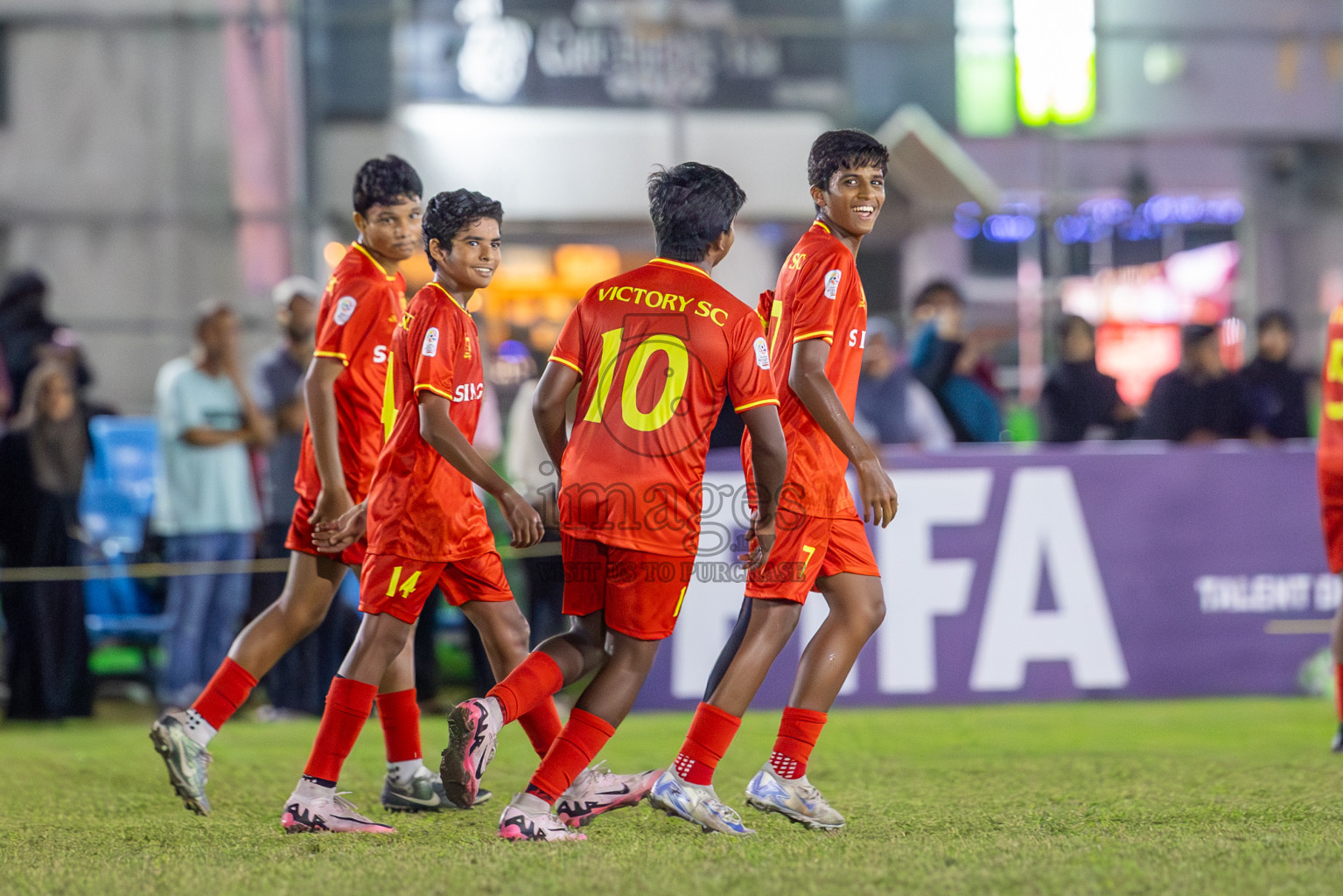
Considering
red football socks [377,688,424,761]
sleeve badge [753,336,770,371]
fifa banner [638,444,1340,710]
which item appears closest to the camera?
sleeve badge [753,336,770,371]

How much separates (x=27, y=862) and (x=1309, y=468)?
23.2ft

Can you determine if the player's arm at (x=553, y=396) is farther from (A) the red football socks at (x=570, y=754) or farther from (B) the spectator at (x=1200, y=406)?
(B) the spectator at (x=1200, y=406)

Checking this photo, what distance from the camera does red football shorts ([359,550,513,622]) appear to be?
4.56m

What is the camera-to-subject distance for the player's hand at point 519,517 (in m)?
4.17

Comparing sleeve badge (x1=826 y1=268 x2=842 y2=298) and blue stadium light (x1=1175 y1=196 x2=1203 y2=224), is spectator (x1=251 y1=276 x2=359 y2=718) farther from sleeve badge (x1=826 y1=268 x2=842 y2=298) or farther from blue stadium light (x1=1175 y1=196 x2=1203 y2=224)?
blue stadium light (x1=1175 y1=196 x2=1203 y2=224)

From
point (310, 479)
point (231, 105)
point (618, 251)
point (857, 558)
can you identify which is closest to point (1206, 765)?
point (857, 558)

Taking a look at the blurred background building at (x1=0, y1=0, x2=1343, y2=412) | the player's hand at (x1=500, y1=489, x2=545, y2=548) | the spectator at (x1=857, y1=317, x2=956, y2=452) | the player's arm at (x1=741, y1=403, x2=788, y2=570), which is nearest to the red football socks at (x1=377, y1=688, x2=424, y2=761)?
the player's hand at (x1=500, y1=489, x2=545, y2=548)

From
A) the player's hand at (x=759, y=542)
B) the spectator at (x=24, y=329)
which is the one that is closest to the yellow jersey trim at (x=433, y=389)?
the player's hand at (x=759, y=542)

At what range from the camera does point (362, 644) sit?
15.1 ft

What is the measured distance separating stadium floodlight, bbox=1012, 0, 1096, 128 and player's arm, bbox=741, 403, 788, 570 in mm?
11135

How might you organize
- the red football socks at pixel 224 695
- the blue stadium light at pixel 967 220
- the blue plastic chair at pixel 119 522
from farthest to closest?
the blue stadium light at pixel 967 220 → the blue plastic chair at pixel 119 522 → the red football socks at pixel 224 695

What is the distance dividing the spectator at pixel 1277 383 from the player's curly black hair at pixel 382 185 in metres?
6.13

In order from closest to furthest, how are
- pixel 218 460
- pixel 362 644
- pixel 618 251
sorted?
pixel 362 644, pixel 218 460, pixel 618 251

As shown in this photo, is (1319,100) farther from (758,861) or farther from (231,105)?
(758,861)
